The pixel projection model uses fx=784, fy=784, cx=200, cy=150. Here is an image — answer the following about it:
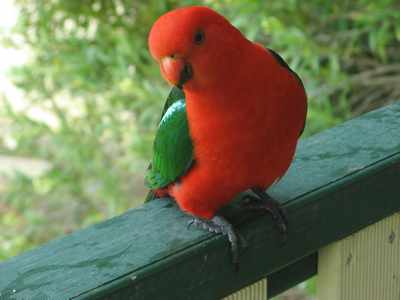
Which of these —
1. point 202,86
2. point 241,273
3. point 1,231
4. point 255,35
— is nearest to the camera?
point 241,273

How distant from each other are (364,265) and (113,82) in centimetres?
239

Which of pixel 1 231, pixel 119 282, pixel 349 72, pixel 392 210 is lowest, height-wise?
pixel 1 231

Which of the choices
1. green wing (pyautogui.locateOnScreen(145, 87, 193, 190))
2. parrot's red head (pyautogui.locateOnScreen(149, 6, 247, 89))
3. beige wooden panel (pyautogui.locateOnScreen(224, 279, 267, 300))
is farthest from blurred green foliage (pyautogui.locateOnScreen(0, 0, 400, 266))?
beige wooden panel (pyautogui.locateOnScreen(224, 279, 267, 300))

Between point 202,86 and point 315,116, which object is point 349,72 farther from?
point 202,86

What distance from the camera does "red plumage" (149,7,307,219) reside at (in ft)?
3.78

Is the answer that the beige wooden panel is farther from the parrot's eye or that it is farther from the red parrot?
the parrot's eye

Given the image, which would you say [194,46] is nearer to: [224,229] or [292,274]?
[224,229]

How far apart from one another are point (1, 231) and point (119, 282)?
277 cm

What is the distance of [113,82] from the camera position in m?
3.49

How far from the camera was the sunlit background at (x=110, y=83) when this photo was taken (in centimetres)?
Result: 298

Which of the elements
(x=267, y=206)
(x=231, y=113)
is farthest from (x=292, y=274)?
(x=231, y=113)

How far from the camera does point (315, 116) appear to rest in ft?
9.35

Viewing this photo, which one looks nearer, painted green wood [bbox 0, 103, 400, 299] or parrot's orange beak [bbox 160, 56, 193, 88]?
painted green wood [bbox 0, 103, 400, 299]

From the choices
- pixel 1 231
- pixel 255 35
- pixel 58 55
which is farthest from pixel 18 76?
pixel 255 35
